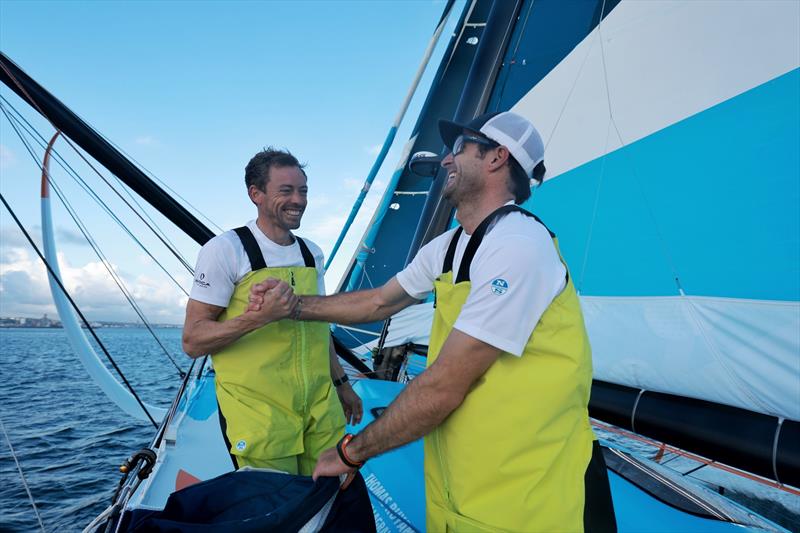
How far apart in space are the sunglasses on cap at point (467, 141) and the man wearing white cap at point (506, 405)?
0.91 ft

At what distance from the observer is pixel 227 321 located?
Answer: 1548 millimetres

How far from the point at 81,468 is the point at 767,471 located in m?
9.15

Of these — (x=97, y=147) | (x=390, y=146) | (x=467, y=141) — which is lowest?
(x=97, y=147)

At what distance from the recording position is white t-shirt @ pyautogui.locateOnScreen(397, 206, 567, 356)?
0.99 metres

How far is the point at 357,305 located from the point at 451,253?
0.59 meters

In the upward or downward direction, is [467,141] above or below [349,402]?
above

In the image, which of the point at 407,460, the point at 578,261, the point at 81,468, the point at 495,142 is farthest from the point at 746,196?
the point at 81,468

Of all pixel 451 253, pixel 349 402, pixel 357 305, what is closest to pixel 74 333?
pixel 349 402

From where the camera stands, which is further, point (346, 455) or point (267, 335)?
point (267, 335)

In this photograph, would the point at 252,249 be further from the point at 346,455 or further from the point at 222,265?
the point at 346,455

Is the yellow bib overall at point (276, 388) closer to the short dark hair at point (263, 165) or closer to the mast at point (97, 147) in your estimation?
the short dark hair at point (263, 165)

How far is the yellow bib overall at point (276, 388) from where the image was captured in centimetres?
152

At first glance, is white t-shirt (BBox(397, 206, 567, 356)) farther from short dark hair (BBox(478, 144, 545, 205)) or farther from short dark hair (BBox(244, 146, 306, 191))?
short dark hair (BBox(244, 146, 306, 191))

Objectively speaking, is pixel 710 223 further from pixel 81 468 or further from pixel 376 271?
pixel 81 468
